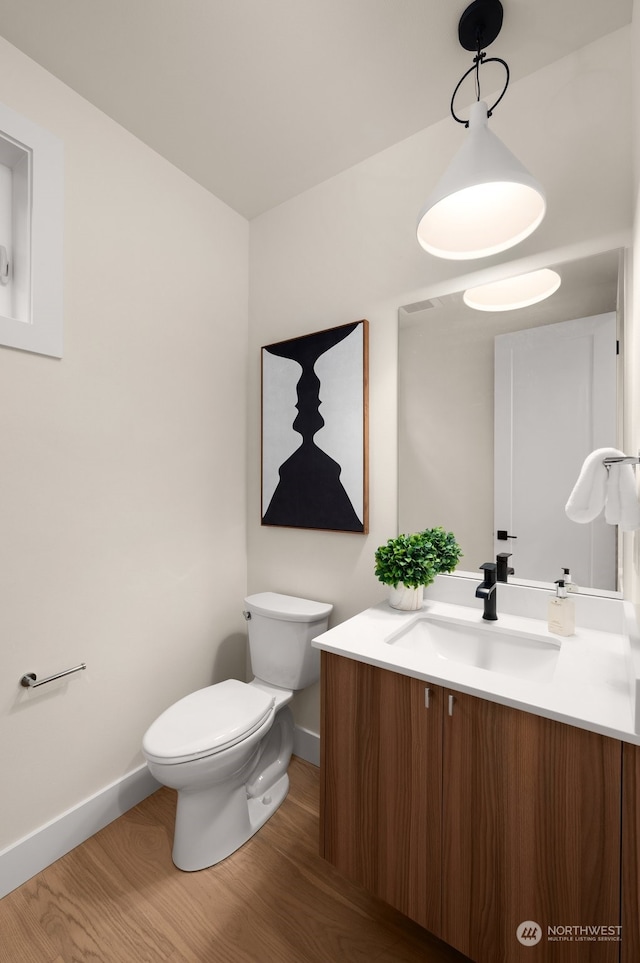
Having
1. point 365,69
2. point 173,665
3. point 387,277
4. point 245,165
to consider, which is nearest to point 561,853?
point 173,665

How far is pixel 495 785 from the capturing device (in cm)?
100

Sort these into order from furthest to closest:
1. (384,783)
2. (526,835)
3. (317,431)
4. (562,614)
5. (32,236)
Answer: (317,431)
(32,236)
(562,614)
(384,783)
(526,835)

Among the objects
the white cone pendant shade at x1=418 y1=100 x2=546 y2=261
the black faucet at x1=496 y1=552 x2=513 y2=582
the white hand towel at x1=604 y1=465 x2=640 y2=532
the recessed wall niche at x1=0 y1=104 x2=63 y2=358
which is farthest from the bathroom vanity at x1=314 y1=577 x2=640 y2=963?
the recessed wall niche at x1=0 y1=104 x2=63 y2=358

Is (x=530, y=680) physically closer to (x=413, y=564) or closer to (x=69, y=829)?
(x=413, y=564)

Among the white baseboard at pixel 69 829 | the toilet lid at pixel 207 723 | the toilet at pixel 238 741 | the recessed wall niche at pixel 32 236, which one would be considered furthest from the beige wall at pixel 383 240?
the recessed wall niche at pixel 32 236

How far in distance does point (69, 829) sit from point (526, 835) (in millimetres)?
1503

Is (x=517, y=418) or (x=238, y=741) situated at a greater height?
(x=517, y=418)

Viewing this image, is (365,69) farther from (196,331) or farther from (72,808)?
(72,808)

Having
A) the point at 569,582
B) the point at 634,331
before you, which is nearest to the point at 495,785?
the point at 569,582

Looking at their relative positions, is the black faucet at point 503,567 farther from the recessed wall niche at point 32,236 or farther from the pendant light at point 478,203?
the recessed wall niche at point 32,236

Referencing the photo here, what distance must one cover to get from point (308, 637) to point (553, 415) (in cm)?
126

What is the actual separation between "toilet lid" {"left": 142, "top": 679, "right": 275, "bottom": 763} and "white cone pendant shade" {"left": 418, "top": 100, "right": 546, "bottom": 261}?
5.39 ft

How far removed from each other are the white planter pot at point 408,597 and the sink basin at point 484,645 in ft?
0.19

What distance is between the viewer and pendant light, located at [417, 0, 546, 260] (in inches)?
46.5
